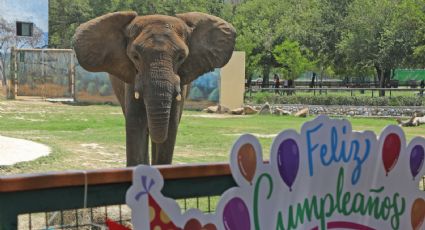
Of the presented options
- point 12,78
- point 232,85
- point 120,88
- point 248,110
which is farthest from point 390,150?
point 12,78

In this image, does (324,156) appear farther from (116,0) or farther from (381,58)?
(116,0)

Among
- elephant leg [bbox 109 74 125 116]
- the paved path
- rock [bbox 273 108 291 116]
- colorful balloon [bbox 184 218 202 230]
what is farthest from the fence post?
colorful balloon [bbox 184 218 202 230]

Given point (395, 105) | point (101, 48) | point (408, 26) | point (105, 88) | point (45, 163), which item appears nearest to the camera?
point (101, 48)

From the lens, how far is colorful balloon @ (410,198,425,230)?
13.6ft

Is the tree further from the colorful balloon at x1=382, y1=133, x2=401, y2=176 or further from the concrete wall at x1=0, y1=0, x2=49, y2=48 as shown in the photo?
the colorful balloon at x1=382, y1=133, x2=401, y2=176

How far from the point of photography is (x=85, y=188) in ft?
10.2

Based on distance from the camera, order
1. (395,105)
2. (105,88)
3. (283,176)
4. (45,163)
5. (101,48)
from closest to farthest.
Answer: (283,176)
(101,48)
(45,163)
(395,105)
(105,88)

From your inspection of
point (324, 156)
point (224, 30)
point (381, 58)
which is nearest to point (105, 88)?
point (381, 58)

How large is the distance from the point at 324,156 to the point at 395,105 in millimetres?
26608

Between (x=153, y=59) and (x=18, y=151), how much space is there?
5950 millimetres

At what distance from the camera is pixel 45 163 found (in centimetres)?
1180

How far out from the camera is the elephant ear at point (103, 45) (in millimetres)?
8508

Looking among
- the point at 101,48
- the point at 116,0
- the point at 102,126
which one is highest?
the point at 116,0

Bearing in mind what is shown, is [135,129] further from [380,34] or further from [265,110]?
[380,34]
